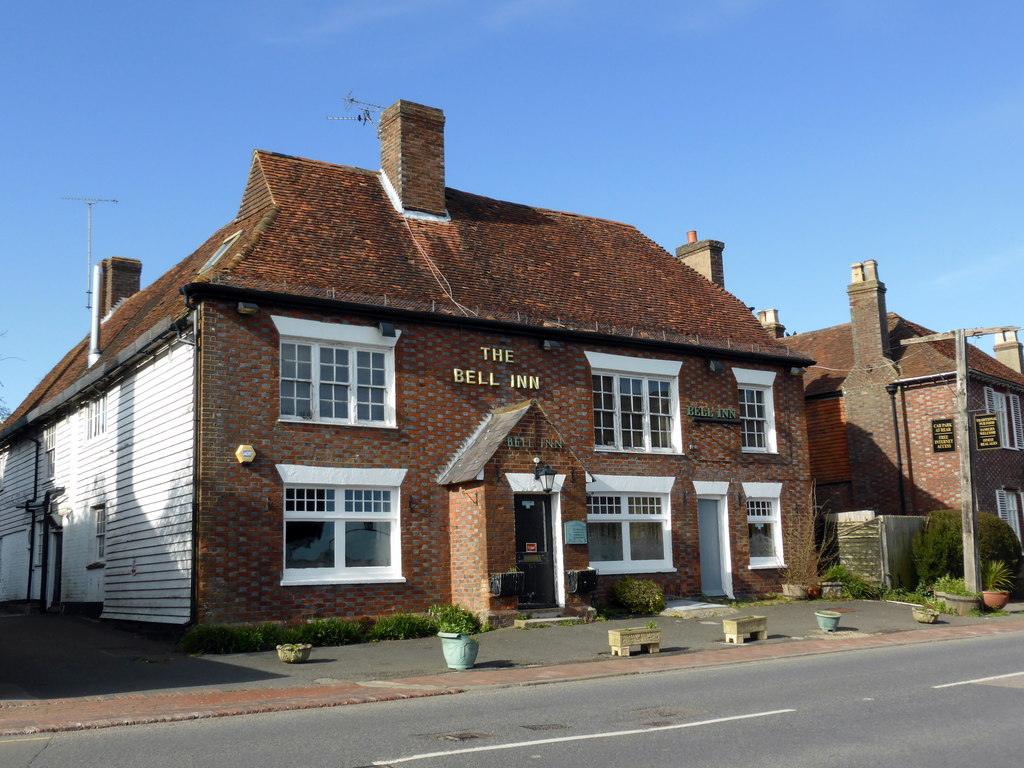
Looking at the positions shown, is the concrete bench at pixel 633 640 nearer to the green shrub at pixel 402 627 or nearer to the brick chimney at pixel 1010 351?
the green shrub at pixel 402 627

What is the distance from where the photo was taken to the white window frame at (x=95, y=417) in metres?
22.0

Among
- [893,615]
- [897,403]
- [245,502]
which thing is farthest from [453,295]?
[897,403]

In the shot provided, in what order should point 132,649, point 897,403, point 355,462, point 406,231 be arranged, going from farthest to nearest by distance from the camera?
point 897,403 → point 406,231 → point 355,462 → point 132,649

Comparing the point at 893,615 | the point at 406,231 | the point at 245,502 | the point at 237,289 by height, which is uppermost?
the point at 406,231

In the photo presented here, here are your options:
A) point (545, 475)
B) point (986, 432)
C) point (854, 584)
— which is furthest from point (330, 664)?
point (986, 432)

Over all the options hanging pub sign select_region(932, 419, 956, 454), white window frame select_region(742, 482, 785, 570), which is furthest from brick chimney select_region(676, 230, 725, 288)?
hanging pub sign select_region(932, 419, 956, 454)

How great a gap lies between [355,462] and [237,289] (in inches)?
148

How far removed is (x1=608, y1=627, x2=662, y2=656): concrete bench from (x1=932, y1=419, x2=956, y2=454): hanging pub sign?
15676mm

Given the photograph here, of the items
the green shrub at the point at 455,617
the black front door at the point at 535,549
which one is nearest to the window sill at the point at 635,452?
the black front door at the point at 535,549

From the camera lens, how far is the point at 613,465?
21656 mm

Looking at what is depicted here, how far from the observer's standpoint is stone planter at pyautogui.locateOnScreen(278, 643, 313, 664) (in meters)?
14.5

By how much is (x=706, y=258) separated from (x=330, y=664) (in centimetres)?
1736

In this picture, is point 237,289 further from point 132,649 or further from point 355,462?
point 132,649

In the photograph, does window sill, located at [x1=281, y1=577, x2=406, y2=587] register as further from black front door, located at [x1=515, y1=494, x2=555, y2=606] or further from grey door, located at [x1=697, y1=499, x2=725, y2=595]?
grey door, located at [x1=697, y1=499, x2=725, y2=595]
